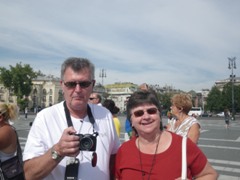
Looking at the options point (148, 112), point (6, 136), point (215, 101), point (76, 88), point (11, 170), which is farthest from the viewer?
point (215, 101)

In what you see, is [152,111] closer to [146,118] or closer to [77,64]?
[146,118]

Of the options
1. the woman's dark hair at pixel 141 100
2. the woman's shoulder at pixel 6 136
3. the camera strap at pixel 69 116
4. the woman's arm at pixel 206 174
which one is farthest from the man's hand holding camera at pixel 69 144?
the woman's shoulder at pixel 6 136

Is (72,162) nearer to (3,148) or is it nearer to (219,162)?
(3,148)

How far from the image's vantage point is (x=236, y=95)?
8362 cm

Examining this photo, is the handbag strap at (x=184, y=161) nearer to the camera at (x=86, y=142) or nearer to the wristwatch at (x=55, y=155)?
the camera at (x=86, y=142)

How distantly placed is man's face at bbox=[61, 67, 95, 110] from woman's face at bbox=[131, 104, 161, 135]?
0.42 m

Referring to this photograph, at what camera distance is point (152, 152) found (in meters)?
2.21

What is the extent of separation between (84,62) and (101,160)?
2.49 ft

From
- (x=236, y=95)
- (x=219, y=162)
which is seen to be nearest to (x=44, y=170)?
(x=219, y=162)

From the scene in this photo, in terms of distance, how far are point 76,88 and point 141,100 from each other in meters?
0.54

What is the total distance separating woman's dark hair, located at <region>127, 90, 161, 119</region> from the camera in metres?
2.38

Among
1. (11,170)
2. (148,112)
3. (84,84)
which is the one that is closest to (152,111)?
(148,112)

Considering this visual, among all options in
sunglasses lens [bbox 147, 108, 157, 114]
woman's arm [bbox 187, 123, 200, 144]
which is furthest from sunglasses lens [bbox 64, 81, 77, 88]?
woman's arm [bbox 187, 123, 200, 144]

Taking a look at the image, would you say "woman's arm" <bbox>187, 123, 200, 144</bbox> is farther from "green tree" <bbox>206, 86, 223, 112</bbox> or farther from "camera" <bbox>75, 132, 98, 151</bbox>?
"green tree" <bbox>206, 86, 223, 112</bbox>
